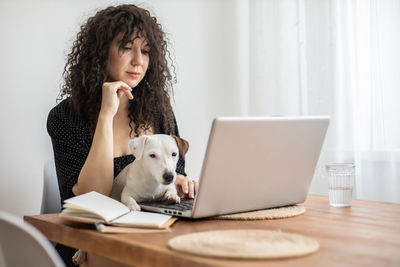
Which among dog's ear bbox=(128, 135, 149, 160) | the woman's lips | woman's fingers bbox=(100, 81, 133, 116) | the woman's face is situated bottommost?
dog's ear bbox=(128, 135, 149, 160)

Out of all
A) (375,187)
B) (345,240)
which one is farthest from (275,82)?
(345,240)

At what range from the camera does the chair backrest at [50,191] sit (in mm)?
1725

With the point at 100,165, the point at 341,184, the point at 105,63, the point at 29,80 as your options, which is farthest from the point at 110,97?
the point at 29,80

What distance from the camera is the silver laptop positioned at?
92 centimetres

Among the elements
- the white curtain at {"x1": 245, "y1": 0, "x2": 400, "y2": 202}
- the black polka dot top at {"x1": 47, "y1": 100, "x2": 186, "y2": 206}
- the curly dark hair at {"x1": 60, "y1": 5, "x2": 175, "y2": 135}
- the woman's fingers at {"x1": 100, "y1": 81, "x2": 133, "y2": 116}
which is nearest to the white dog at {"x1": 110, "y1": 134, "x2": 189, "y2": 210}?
the woman's fingers at {"x1": 100, "y1": 81, "x2": 133, "y2": 116}

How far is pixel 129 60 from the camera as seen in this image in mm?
1580

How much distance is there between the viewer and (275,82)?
2.66m

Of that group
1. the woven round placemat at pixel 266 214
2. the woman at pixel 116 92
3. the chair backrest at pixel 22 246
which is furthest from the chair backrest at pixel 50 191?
the chair backrest at pixel 22 246

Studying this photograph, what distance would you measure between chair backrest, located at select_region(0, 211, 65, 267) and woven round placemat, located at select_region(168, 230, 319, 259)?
190mm

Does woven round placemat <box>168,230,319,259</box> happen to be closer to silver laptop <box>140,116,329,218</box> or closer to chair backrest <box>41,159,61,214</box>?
silver laptop <box>140,116,329,218</box>

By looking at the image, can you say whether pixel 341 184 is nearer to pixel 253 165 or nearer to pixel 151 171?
pixel 253 165

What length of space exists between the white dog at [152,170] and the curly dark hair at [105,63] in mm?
516

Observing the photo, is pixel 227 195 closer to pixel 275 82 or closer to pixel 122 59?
pixel 122 59

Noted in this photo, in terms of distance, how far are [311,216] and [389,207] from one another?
0.84 feet
